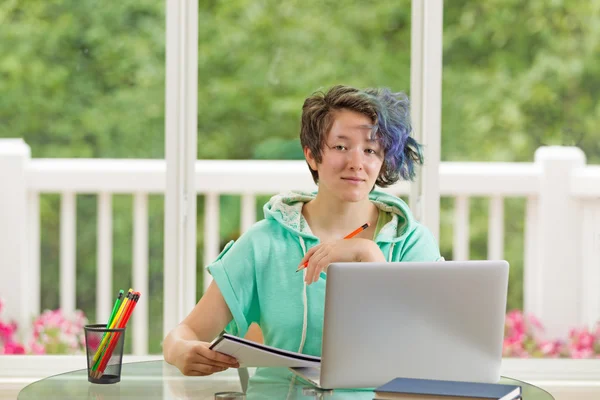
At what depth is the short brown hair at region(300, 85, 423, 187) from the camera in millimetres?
1933

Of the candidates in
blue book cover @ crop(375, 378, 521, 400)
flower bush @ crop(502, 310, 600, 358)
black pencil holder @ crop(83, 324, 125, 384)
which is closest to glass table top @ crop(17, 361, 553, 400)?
black pencil holder @ crop(83, 324, 125, 384)

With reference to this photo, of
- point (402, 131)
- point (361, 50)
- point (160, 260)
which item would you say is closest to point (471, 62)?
point (361, 50)

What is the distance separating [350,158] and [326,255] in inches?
10.6

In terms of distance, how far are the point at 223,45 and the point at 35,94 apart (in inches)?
23.6

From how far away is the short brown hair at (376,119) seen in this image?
1.93 m

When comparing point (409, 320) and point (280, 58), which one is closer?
point (409, 320)

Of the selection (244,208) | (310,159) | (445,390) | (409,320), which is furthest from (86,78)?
(445,390)

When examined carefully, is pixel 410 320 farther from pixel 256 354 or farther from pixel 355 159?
pixel 355 159

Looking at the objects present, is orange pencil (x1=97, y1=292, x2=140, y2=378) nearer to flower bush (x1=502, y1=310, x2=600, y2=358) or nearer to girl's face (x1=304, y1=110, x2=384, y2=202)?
girl's face (x1=304, y1=110, x2=384, y2=202)

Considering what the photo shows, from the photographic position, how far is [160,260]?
2.79m

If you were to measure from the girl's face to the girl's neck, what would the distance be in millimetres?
43

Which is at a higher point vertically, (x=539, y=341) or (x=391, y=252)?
(x=391, y=252)

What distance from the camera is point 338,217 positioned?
200 cm

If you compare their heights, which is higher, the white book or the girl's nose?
the girl's nose
